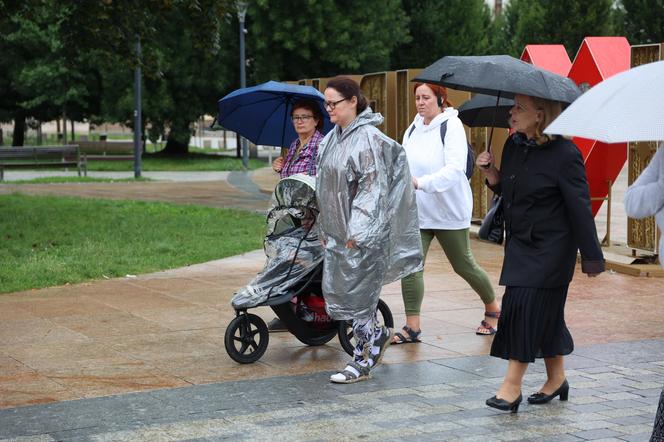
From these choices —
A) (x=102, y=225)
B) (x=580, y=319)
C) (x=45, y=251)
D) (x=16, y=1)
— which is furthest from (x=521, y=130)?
(x=16, y=1)

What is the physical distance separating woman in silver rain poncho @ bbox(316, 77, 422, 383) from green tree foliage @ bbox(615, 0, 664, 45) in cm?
3594

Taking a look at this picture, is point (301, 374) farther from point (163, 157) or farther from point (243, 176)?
point (163, 157)

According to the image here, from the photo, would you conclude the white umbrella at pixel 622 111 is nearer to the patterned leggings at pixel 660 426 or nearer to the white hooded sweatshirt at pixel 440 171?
the patterned leggings at pixel 660 426

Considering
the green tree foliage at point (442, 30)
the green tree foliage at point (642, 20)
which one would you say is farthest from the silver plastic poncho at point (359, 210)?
the green tree foliage at point (442, 30)

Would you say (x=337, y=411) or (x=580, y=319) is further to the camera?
(x=580, y=319)

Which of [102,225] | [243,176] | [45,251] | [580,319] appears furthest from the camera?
[243,176]

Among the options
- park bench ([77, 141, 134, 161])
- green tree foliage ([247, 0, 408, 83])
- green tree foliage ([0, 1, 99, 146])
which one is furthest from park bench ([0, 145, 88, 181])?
green tree foliage ([247, 0, 408, 83])

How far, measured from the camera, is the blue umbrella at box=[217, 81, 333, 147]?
8109 millimetres

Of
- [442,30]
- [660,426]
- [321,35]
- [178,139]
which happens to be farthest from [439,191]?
[442,30]

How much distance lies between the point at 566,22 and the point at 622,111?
37046 millimetres

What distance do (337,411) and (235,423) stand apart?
22.8 inches

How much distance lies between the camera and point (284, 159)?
303 inches

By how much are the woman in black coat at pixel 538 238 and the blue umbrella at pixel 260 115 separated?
97.8 inches

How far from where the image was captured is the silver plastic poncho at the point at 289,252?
6.95 m
